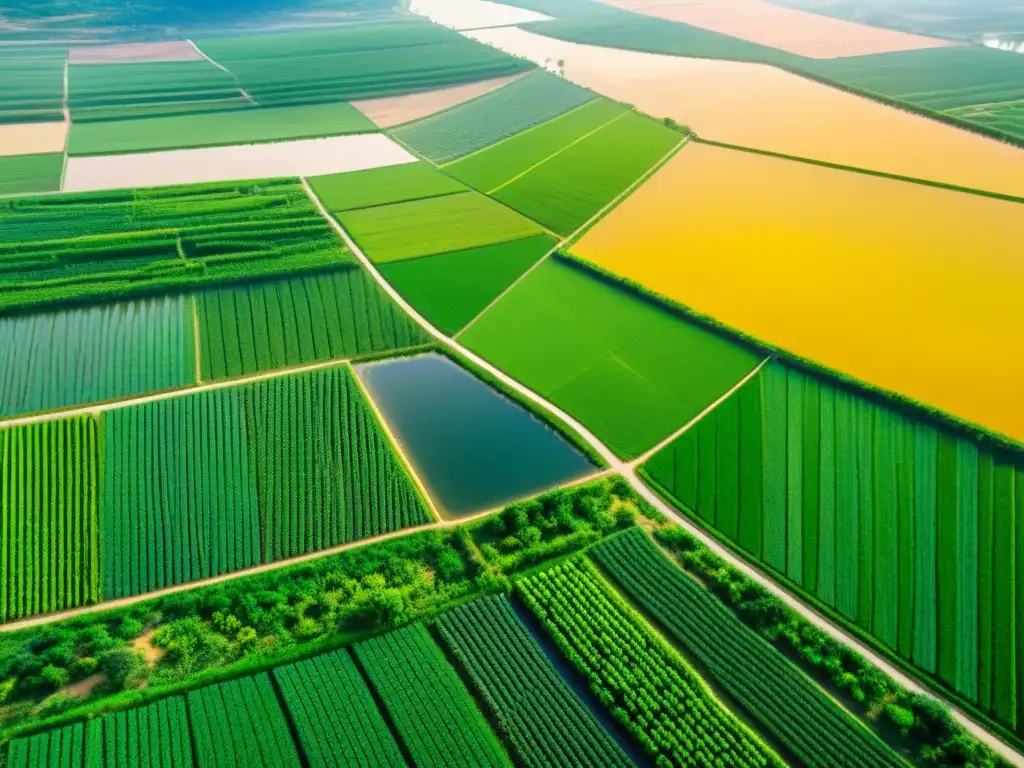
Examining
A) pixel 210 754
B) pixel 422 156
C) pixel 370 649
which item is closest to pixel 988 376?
pixel 370 649

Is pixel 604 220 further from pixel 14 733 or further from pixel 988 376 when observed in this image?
pixel 14 733

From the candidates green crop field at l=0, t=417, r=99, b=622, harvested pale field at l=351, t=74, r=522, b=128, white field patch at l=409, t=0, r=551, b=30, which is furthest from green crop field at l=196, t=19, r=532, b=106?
green crop field at l=0, t=417, r=99, b=622

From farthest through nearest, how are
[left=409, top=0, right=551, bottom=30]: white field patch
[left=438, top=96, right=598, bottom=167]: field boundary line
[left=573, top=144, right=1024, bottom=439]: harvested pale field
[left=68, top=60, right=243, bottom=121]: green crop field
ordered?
[left=409, top=0, right=551, bottom=30]: white field patch
[left=68, top=60, right=243, bottom=121]: green crop field
[left=438, top=96, right=598, bottom=167]: field boundary line
[left=573, top=144, right=1024, bottom=439]: harvested pale field

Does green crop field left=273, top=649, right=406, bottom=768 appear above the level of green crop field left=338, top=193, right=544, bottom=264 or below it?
below

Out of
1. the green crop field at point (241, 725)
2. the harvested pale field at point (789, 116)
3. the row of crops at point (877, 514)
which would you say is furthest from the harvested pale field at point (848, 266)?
the green crop field at point (241, 725)

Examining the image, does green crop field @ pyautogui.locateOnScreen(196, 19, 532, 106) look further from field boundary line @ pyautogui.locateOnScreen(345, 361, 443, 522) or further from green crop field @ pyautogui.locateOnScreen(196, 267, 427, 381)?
field boundary line @ pyautogui.locateOnScreen(345, 361, 443, 522)

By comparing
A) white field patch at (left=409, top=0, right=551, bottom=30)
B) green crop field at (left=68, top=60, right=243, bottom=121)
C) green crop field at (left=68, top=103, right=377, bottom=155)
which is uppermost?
white field patch at (left=409, top=0, right=551, bottom=30)
